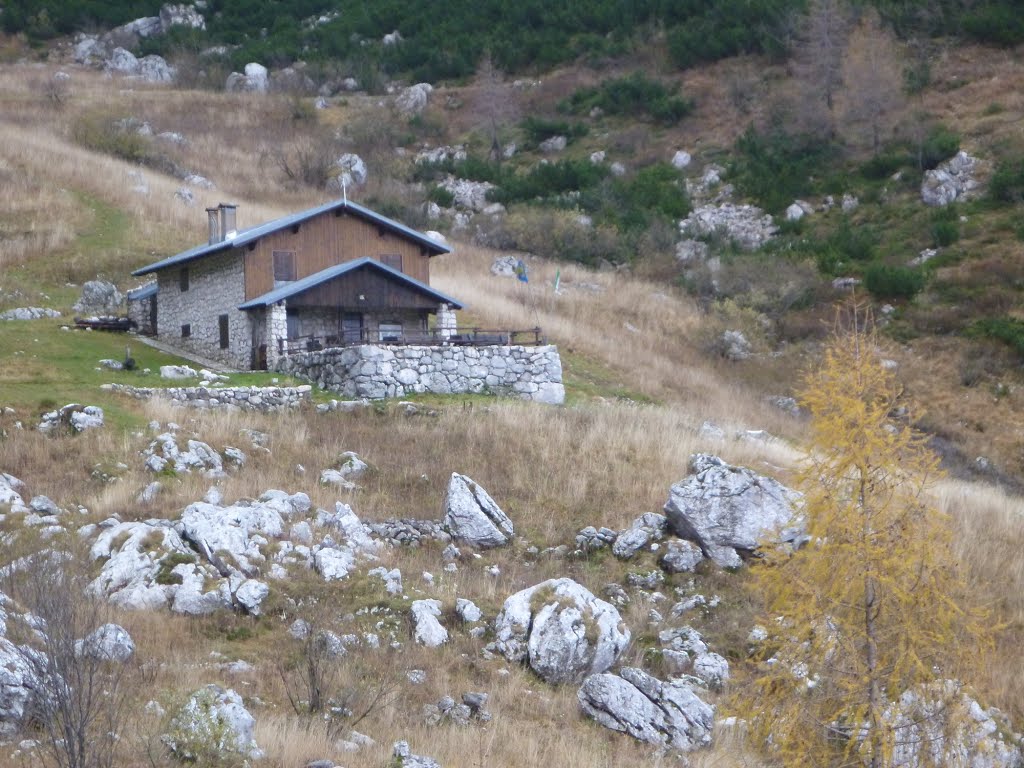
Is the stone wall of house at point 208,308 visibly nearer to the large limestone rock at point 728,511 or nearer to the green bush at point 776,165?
the large limestone rock at point 728,511

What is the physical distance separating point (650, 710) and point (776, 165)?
55.8 metres

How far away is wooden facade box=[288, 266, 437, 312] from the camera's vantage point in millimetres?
38094

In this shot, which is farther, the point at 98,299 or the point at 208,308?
the point at 98,299

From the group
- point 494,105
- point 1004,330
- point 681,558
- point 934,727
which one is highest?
point 494,105

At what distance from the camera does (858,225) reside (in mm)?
61344

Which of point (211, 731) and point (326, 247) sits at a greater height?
point (326, 247)

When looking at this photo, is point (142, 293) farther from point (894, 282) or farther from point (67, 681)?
point (67, 681)

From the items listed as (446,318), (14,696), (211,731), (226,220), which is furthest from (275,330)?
(211,731)

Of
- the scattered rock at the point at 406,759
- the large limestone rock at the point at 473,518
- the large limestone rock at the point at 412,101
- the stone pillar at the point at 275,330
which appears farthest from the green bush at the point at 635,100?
the scattered rock at the point at 406,759

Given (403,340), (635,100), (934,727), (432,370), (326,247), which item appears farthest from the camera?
(635,100)

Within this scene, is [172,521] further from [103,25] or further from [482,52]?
[103,25]

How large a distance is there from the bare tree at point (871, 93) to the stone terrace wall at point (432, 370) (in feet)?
125

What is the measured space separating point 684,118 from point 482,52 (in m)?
20.9

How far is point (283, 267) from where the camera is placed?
39969mm
